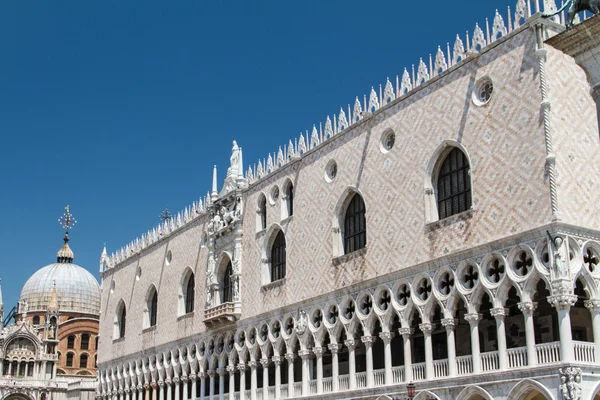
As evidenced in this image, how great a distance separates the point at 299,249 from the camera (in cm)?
2559

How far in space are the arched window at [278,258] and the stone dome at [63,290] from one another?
35951 mm

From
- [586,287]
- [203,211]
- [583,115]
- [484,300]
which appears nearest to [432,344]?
[484,300]

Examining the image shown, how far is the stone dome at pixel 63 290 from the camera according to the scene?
5978cm

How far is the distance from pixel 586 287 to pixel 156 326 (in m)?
21.9

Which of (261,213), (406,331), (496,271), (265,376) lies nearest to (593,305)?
(496,271)

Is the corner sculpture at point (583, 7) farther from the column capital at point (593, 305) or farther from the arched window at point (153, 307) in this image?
the arched window at point (153, 307)

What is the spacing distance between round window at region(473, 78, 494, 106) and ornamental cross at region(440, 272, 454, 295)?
163 inches

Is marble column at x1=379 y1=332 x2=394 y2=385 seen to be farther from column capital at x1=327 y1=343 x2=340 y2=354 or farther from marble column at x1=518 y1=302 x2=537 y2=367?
marble column at x1=518 y1=302 x2=537 y2=367

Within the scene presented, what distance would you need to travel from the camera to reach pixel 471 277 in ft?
61.8

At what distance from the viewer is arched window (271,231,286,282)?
2673 centimetres

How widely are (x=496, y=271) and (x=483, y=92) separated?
4.34 m

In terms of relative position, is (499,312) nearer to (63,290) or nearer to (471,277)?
(471,277)

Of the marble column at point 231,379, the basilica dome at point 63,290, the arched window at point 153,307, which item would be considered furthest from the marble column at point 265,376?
the basilica dome at point 63,290

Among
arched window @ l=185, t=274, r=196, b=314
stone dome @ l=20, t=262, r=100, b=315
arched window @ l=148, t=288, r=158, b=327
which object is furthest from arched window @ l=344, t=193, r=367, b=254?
stone dome @ l=20, t=262, r=100, b=315
